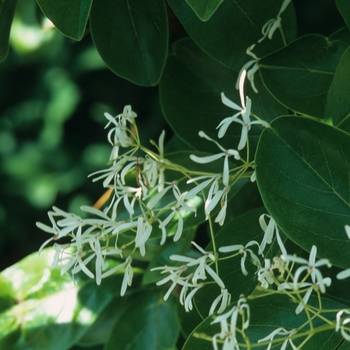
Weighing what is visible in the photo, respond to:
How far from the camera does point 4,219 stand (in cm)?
103

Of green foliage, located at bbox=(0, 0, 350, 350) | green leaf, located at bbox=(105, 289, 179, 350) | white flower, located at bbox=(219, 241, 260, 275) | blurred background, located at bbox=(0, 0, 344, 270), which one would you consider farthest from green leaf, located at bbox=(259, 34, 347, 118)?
blurred background, located at bbox=(0, 0, 344, 270)

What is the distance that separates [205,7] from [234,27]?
0.39 ft

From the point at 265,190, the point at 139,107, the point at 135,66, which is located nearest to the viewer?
the point at 265,190

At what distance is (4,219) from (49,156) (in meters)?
0.13

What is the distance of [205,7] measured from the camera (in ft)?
1.00

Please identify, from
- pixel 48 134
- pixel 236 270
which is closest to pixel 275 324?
pixel 236 270

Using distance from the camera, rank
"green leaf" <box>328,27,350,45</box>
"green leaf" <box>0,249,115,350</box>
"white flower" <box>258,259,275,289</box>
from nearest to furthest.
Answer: "white flower" <box>258,259,275,289</box> → "green leaf" <box>328,27,350,45</box> → "green leaf" <box>0,249,115,350</box>

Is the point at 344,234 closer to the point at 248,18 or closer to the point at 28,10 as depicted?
the point at 248,18

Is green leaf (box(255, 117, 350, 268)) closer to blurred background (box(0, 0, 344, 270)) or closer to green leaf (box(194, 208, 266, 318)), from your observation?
green leaf (box(194, 208, 266, 318))

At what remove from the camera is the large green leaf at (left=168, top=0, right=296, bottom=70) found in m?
0.42

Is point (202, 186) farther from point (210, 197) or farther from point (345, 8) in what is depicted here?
point (345, 8)

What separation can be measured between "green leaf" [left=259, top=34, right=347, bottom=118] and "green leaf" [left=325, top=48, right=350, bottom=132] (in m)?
0.04

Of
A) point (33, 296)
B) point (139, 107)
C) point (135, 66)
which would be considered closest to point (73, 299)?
point (33, 296)

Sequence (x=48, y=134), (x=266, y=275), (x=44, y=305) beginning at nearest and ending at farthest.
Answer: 1. (x=266, y=275)
2. (x=44, y=305)
3. (x=48, y=134)
